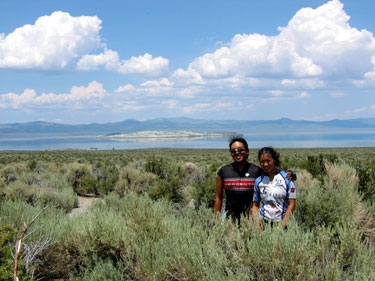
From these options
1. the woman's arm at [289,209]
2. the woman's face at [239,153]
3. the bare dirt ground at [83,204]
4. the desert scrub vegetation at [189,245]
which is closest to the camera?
the desert scrub vegetation at [189,245]

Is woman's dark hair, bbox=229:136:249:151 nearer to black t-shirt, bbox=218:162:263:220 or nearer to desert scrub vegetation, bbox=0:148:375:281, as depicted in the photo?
black t-shirt, bbox=218:162:263:220

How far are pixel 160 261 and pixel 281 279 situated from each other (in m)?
1.22

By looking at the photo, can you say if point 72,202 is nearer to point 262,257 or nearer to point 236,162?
point 236,162

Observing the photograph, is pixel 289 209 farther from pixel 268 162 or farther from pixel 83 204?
pixel 83 204

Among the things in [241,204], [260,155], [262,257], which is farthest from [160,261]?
[260,155]

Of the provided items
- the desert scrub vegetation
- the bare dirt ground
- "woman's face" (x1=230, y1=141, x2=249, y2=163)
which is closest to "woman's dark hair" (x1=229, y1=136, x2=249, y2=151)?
"woman's face" (x1=230, y1=141, x2=249, y2=163)

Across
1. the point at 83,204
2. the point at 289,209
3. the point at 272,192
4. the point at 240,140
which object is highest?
the point at 240,140

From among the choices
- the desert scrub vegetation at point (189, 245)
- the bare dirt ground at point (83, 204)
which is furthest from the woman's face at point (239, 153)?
the bare dirt ground at point (83, 204)

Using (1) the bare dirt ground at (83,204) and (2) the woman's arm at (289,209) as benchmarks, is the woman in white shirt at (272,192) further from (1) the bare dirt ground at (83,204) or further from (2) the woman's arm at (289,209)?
(1) the bare dirt ground at (83,204)

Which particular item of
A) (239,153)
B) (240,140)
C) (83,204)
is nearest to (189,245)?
(239,153)

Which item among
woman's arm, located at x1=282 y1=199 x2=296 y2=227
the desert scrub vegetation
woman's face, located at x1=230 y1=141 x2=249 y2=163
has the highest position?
woman's face, located at x1=230 y1=141 x2=249 y2=163

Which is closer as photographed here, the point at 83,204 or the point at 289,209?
the point at 289,209

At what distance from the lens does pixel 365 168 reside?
1047 cm

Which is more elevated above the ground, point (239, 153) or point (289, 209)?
point (239, 153)
